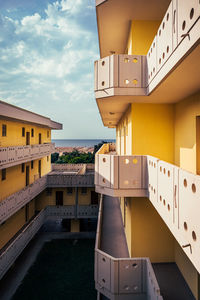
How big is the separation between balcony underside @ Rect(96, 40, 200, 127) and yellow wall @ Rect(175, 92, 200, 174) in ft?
1.06

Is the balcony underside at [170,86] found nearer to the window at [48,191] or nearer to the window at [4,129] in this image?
the window at [4,129]

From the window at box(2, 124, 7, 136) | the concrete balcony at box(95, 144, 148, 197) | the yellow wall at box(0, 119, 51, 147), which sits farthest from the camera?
the yellow wall at box(0, 119, 51, 147)

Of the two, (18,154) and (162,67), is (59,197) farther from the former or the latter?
(162,67)

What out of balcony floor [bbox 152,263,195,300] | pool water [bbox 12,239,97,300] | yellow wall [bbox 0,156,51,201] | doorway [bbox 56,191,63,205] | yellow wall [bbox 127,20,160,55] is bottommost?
pool water [bbox 12,239,97,300]

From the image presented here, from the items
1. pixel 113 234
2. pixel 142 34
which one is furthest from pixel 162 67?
pixel 113 234

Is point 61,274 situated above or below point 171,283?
below

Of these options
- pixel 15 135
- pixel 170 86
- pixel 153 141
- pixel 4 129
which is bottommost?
pixel 153 141

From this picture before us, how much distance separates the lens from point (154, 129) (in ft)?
27.3

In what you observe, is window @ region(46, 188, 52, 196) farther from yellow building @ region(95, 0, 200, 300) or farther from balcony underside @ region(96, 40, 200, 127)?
balcony underside @ region(96, 40, 200, 127)

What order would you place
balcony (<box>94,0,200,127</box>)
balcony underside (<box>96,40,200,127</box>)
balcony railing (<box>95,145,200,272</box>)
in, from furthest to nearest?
1. balcony underside (<box>96,40,200,127</box>)
2. balcony (<box>94,0,200,127</box>)
3. balcony railing (<box>95,145,200,272</box>)

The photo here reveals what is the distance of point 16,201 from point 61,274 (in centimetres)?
741

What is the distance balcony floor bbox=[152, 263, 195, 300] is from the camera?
6754mm

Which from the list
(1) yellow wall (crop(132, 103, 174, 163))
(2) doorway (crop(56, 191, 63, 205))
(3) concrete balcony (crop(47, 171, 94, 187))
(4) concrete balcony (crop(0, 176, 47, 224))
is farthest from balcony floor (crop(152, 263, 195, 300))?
(2) doorway (crop(56, 191, 63, 205))

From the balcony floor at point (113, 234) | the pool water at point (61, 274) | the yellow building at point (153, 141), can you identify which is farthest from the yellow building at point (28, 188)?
the yellow building at point (153, 141)
